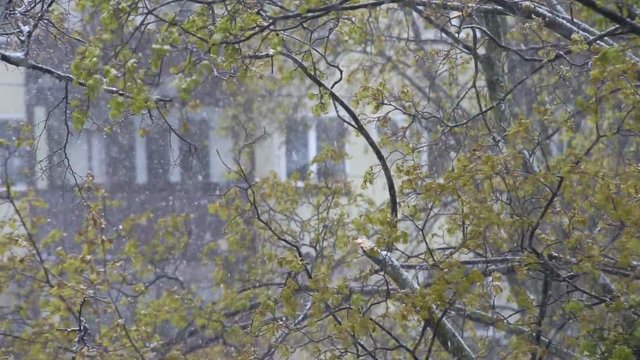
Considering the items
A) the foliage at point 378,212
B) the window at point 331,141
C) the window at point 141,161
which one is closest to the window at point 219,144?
the window at point 141,161

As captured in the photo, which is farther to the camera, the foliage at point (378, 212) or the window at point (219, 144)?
the window at point (219, 144)

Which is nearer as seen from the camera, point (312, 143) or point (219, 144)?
point (219, 144)

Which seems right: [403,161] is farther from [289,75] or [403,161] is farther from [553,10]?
[553,10]

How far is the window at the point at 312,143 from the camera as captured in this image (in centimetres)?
971

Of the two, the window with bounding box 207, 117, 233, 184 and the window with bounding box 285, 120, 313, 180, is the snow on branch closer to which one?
the window with bounding box 207, 117, 233, 184

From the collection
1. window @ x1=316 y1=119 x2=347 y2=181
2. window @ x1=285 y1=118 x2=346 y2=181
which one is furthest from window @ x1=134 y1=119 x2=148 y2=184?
window @ x1=316 y1=119 x2=347 y2=181

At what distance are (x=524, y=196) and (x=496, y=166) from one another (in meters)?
0.42

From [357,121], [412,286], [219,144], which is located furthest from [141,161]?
[412,286]

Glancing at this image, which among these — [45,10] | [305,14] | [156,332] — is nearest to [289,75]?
[305,14]

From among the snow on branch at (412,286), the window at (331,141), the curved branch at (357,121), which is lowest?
the snow on branch at (412,286)

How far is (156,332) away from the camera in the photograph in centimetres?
856

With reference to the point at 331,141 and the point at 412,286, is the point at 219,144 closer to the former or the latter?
the point at 331,141

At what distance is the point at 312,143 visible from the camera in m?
13.8

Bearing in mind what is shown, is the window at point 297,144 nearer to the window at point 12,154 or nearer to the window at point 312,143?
the window at point 312,143
